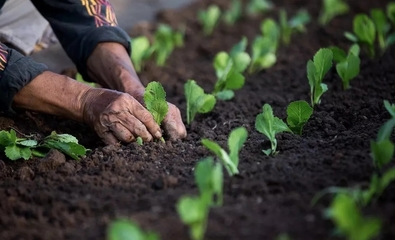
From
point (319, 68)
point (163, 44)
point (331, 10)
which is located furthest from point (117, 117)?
point (331, 10)

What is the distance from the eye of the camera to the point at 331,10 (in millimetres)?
4402

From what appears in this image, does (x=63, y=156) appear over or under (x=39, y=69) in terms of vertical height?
under

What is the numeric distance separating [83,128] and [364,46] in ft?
5.36

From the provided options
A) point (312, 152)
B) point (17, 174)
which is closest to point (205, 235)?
point (312, 152)

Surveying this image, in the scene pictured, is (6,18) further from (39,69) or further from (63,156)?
(63,156)

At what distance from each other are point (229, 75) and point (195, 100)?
0.29 meters

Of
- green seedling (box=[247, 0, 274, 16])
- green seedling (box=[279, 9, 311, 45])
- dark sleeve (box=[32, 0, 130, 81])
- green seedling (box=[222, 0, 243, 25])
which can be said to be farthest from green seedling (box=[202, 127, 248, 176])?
green seedling (box=[247, 0, 274, 16])

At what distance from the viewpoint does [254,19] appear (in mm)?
4816

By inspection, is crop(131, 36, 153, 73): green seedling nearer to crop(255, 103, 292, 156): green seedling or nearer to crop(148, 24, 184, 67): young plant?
crop(148, 24, 184, 67): young plant

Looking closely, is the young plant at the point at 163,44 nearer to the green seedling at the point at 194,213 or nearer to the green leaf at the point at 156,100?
the green leaf at the point at 156,100

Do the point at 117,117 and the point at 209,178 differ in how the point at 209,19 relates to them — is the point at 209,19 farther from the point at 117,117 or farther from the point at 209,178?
the point at 209,178

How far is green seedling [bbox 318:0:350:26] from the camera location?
4.37 m

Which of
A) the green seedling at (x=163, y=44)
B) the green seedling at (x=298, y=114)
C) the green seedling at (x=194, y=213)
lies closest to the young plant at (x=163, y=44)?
the green seedling at (x=163, y=44)

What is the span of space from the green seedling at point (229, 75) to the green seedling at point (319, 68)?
34 centimetres
